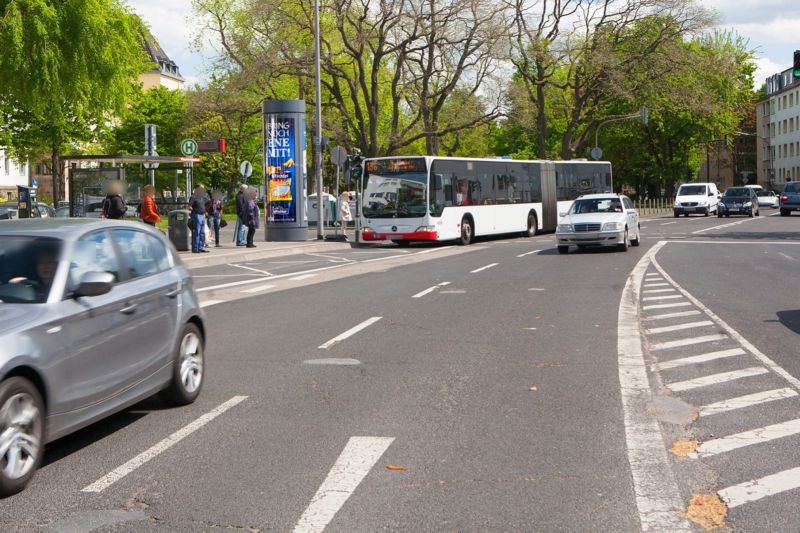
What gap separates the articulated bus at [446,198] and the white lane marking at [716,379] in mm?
23396

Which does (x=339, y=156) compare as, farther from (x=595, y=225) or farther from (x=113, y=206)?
(x=113, y=206)

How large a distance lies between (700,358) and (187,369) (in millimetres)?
4808

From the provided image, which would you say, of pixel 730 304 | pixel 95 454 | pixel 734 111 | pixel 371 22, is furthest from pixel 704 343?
pixel 734 111

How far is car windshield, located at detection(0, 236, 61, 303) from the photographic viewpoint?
600cm

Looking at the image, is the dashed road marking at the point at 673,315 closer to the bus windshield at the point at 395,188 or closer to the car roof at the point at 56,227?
the car roof at the point at 56,227

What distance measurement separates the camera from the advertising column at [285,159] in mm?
33406

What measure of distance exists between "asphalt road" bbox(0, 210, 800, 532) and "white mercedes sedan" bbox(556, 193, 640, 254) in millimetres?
12247

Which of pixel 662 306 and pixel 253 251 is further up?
pixel 253 251

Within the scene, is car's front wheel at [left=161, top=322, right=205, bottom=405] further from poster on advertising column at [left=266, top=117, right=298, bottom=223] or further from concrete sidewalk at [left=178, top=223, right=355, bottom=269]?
poster on advertising column at [left=266, top=117, right=298, bottom=223]

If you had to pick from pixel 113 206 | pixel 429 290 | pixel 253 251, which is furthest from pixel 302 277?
pixel 253 251

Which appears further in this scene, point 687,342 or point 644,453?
point 687,342

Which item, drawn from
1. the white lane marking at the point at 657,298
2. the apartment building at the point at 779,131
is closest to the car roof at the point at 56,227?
the white lane marking at the point at 657,298

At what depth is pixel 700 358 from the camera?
31.8ft

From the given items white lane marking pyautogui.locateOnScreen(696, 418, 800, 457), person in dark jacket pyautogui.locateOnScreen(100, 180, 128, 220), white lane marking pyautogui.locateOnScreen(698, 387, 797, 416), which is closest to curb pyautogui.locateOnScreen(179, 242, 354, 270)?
person in dark jacket pyautogui.locateOnScreen(100, 180, 128, 220)
